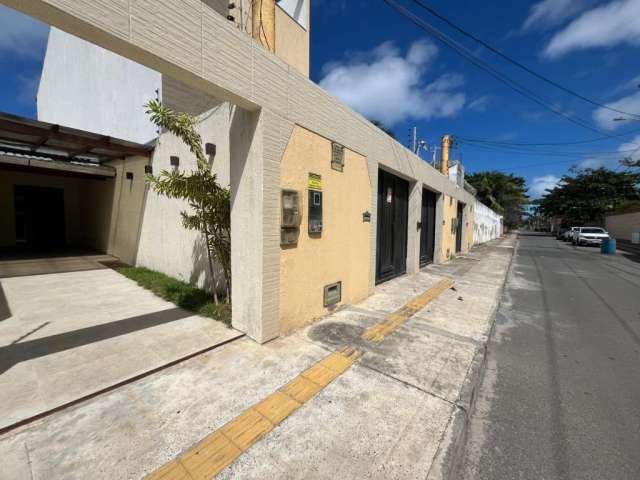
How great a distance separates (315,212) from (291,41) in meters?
6.52

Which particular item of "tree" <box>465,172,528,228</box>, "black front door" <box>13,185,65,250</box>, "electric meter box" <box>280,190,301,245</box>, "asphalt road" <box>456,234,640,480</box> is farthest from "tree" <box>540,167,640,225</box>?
"black front door" <box>13,185,65,250</box>

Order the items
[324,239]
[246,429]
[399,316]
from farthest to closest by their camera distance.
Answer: [399,316] → [324,239] → [246,429]

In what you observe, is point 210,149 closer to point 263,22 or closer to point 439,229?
point 263,22

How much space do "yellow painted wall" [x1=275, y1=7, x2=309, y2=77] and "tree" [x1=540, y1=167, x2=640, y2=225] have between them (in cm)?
4306

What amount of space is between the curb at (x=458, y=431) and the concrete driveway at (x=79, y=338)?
8.15 feet

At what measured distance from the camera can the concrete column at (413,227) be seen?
751 cm

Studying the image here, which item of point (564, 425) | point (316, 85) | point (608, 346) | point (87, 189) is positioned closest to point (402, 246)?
point (608, 346)

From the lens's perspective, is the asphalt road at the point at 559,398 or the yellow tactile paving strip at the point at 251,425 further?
the asphalt road at the point at 559,398

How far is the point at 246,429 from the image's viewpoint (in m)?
1.94

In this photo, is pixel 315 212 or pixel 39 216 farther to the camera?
pixel 39 216

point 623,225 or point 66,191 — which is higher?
point 66,191

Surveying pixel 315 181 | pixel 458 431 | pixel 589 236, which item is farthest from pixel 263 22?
pixel 589 236

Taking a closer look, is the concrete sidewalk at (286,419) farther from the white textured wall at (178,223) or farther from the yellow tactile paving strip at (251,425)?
the white textured wall at (178,223)

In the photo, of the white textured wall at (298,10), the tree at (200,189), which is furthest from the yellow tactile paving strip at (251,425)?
the white textured wall at (298,10)
